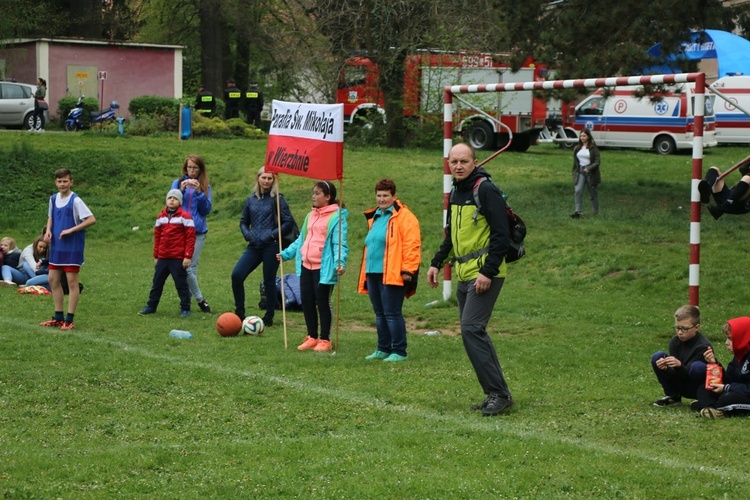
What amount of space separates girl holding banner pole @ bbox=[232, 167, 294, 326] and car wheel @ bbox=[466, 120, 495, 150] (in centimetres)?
2249

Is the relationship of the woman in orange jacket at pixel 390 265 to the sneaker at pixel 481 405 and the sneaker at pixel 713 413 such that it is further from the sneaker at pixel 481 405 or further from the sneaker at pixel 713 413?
the sneaker at pixel 713 413

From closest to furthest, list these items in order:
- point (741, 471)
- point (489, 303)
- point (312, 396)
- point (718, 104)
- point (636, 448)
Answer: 1. point (741, 471)
2. point (636, 448)
3. point (489, 303)
4. point (312, 396)
5. point (718, 104)

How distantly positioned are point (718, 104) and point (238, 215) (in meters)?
19.7

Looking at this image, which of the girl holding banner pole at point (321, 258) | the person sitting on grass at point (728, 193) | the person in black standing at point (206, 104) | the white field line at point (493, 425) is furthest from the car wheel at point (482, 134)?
the white field line at point (493, 425)

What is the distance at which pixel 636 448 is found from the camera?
759 cm

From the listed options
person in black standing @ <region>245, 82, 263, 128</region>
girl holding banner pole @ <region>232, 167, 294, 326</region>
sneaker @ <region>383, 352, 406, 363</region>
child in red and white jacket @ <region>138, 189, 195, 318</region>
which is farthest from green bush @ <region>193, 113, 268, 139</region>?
sneaker @ <region>383, 352, 406, 363</region>

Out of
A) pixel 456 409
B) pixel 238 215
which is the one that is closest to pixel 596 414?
pixel 456 409

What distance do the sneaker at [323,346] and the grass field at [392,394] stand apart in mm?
320

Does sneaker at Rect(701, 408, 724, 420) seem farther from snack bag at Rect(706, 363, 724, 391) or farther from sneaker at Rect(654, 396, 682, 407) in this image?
sneaker at Rect(654, 396, 682, 407)

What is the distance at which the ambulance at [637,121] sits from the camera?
37.2 meters

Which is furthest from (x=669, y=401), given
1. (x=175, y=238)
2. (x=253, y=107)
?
(x=253, y=107)

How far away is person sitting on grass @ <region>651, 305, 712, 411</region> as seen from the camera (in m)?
8.74

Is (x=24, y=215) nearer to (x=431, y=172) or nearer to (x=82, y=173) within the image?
(x=82, y=173)

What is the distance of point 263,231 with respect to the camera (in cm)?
1363
